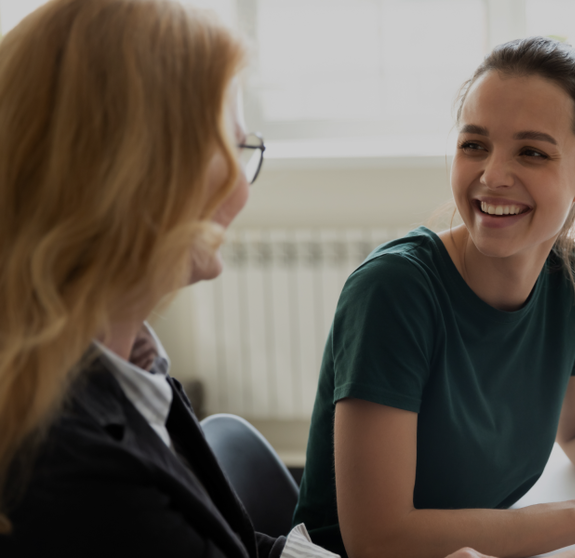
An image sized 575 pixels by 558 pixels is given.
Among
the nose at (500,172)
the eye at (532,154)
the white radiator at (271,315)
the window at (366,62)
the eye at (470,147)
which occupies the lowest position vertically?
the white radiator at (271,315)

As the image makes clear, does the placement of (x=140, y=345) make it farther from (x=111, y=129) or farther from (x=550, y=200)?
(x=550, y=200)

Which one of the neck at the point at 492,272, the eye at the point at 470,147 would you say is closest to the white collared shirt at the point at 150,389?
the neck at the point at 492,272

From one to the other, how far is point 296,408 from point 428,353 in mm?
1672

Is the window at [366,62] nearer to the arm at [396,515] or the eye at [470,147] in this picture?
the eye at [470,147]

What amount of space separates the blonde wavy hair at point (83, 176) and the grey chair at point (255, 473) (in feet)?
1.70

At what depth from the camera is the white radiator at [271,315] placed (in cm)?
249

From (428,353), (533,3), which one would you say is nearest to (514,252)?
(428,353)

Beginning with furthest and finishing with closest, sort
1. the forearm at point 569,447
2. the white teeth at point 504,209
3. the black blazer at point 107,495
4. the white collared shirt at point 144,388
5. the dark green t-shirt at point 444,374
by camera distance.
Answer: the forearm at point 569,447 → the white teeth at point 504,209 → the dark green t-shirt at point 444,374 → the white collared shirt at point 144,388 → the black blazer at point 107,495

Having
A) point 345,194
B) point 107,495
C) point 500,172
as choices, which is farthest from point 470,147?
point 345,194

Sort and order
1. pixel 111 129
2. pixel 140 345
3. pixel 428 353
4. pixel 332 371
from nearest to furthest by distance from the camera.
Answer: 1. pixel 111 129
2. pixel 140 345
3. pixel 428 353
4. pixel 332 371

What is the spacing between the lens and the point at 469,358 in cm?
106

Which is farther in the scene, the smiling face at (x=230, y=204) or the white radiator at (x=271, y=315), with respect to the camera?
the white radiator at (x=271, y=315)

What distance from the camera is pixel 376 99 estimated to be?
2.69 metres

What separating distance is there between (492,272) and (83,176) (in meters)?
0.74
